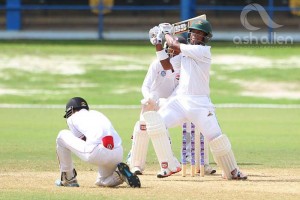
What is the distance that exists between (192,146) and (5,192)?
288 cm

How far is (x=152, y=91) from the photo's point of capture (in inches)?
585

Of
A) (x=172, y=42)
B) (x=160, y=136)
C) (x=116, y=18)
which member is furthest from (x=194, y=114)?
(x=116, y=18)

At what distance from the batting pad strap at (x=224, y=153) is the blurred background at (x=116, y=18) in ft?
64.9

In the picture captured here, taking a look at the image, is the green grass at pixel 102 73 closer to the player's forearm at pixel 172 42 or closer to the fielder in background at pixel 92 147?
the player's forearm at pixel 172 42

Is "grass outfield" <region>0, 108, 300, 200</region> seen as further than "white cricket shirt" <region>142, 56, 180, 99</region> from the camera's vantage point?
No

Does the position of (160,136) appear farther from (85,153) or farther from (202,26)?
(202,26)

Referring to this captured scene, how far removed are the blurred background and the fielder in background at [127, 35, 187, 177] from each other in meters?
18.1

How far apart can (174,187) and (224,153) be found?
1.12 m

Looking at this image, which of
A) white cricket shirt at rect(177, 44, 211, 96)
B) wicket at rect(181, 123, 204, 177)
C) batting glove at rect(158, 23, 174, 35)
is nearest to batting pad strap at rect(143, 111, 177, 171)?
wicket at rect(181, 123, 204, 177)

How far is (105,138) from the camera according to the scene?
12.1 m

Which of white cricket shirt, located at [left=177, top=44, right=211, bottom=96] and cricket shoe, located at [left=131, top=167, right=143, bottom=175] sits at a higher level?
white cricket shirt, located at [left=177, top=44, right=211, bottom=96]

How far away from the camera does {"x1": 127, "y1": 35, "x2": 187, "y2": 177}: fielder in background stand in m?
14.0

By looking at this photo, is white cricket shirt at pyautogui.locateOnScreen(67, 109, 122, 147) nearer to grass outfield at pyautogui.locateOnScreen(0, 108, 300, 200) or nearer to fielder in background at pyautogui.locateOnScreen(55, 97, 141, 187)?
fielder in background at pyautogui.locateOnScreen(55, 97, 141, 187)

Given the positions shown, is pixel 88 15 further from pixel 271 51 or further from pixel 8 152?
pixel 8 152
